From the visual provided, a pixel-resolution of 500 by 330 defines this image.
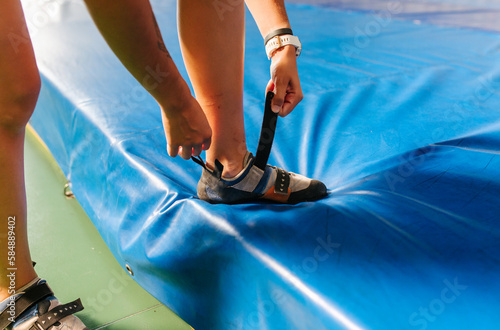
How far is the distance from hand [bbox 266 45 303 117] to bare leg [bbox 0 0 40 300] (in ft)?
1.36

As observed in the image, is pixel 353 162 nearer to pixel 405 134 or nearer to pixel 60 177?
pixel 405 134

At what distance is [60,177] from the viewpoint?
134cm

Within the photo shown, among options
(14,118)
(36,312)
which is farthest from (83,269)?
(14,118)

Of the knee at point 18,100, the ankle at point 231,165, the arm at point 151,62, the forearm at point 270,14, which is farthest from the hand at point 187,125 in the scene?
the forearm at point 270,14

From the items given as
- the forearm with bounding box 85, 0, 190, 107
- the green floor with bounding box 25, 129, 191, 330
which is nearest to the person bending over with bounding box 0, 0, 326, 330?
the forearm with bounding box 85, 0, 190, 107

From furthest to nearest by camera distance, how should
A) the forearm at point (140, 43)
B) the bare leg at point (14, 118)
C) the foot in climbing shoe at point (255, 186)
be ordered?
1. the foot in climbing shoe at point (255, 186)
2. the bare leg at point (14, 118)
3. the forearm at point (140, 43)

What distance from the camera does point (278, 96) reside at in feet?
2.47

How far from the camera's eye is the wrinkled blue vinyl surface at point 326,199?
0.54m

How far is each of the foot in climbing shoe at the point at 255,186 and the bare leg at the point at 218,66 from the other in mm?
18

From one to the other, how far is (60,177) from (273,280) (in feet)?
3.39

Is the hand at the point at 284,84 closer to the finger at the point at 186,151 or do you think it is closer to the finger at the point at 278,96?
the finger at the point at 278,96

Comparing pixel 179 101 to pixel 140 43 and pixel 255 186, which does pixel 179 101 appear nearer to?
pixel 140 43

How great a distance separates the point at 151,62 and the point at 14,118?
0.27 metres

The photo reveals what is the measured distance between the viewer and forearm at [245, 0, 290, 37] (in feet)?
2.77
